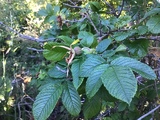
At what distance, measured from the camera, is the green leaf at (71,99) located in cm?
47

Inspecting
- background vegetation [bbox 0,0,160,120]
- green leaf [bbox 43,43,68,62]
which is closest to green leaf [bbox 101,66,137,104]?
background vegetation [bbox 0,0,160,120]

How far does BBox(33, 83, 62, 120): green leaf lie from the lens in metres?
0.44

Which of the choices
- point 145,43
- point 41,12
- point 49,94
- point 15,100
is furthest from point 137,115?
point 15,100

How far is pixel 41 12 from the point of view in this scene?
96cm

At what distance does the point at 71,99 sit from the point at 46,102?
2.0 inches

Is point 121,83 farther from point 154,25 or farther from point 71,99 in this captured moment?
point 154,25

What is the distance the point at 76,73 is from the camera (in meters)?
0.46

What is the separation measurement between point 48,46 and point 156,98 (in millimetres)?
675

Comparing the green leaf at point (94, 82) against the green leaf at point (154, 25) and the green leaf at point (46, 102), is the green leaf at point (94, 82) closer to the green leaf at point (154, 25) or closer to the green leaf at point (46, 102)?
the green leaf at point (46, 102)

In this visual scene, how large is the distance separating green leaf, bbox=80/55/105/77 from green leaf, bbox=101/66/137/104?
Result: 0.12ft

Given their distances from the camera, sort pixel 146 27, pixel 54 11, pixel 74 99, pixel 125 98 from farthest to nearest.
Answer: pixel 54 11 → pixel 146 27 → pixel 74 99 → pixel 125 98

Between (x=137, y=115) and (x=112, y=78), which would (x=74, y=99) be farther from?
(x=137, y=115)

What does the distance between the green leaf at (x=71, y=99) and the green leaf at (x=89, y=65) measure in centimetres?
5

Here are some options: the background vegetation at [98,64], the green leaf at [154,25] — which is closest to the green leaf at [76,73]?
the background vegetation at [98,64]
